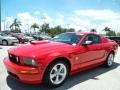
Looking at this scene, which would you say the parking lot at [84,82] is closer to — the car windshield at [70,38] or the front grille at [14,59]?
the front grille at [14,59]

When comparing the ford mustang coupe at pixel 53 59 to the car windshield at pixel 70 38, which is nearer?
the ford mustang coupe at pixel 53 59

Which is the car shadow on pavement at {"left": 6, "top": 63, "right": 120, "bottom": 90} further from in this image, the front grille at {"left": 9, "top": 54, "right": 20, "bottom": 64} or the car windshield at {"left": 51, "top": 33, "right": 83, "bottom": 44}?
the car windshield at {"left": 51, "top": 33, "right": 83, "bottom": 44}

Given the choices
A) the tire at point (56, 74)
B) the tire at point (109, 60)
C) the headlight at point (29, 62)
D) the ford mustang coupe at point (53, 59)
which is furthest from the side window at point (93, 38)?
the headlight at point (29, 62)

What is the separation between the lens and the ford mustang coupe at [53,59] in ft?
14.9

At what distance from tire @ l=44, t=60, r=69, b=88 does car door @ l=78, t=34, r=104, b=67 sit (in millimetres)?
697

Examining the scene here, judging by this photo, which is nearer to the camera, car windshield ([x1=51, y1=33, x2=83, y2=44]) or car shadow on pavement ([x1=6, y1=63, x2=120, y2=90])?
car shadow on pavement ([x1=6, y1=63, x2=120, y2=90])

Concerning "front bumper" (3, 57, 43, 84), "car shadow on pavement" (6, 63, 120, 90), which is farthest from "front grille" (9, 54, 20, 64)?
"car shadow on pavement" (6, 63, 120, 90)

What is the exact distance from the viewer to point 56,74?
508 centimetres

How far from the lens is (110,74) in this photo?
6.62 metres

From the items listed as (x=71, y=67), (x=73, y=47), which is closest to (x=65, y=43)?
(x=73, y=47)

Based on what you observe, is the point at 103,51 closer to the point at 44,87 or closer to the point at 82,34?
the point at 82,34

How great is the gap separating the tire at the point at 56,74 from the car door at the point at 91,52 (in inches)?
27.4

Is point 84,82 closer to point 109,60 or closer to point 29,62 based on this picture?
point 29,62

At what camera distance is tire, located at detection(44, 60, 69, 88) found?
4.80 m
